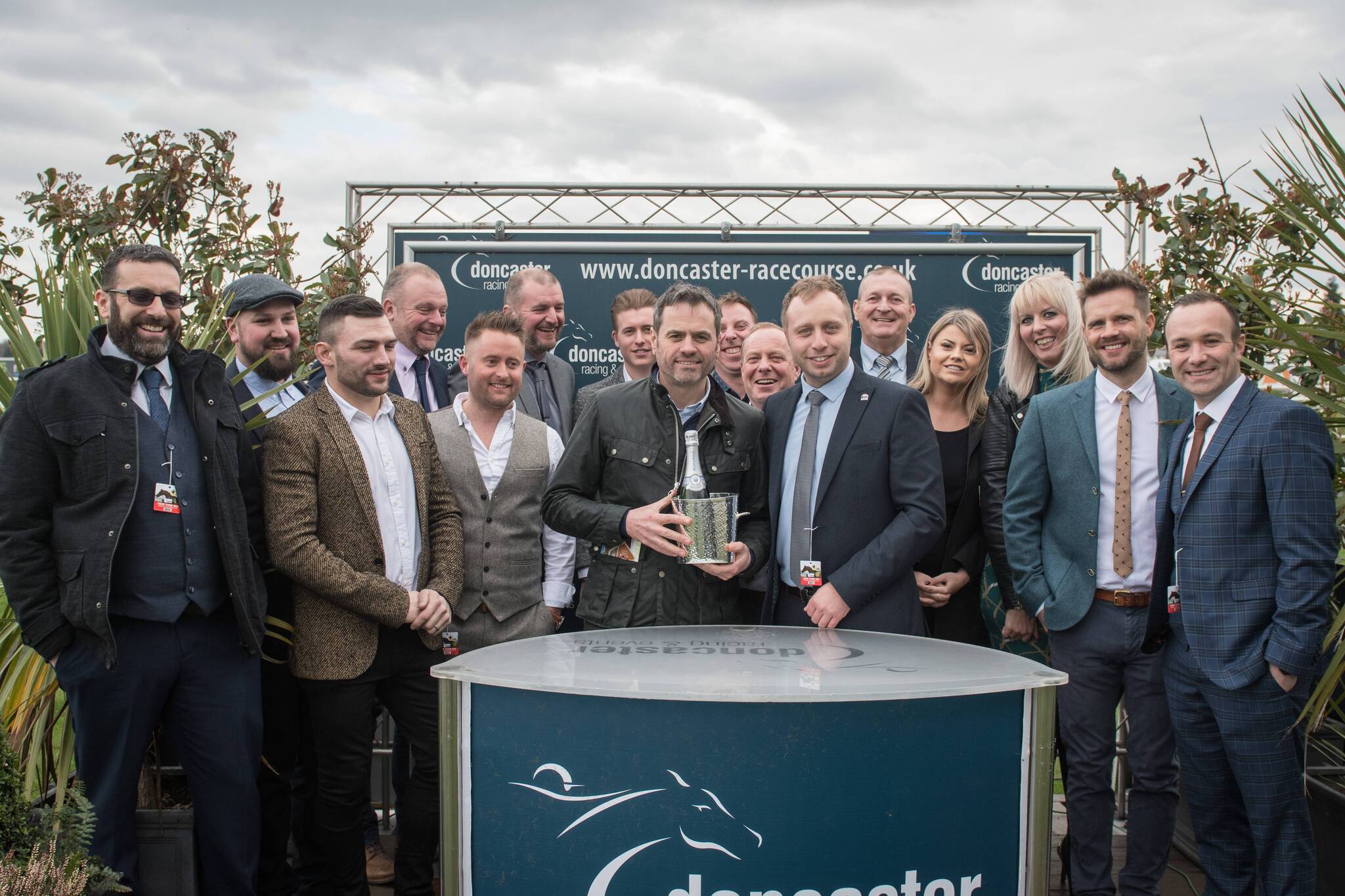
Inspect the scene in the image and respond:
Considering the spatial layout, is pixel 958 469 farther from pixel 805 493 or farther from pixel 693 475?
pixel 693 475

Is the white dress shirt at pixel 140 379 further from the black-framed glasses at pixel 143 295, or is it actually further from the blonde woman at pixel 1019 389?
the blonde woman at pixel 1019 389

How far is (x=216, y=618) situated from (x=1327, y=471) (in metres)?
3.13

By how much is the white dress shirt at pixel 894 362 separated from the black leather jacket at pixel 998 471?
516mm

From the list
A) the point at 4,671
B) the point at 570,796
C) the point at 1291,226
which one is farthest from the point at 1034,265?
the point at 4,671

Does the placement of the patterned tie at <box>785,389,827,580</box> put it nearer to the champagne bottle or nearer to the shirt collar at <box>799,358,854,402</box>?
the shirt collar at <box>799,358,854,402</box>

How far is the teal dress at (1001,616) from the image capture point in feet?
12.8

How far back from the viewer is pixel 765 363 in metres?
4.29

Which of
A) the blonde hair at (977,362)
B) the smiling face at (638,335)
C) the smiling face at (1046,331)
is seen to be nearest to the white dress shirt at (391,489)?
the smiling face at (638,335)

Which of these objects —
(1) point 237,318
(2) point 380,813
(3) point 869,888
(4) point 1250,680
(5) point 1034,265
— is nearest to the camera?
(3) point 869,888

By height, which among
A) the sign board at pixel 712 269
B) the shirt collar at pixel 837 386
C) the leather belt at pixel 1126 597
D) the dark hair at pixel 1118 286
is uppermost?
the sign board at pixel 712 269

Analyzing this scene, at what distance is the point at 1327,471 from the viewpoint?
9.52ft

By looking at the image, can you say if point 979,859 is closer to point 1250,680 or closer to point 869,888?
point 869,888

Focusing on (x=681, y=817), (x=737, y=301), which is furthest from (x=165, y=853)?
(x=737, y=301)

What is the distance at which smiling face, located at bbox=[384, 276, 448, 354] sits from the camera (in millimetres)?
4352
